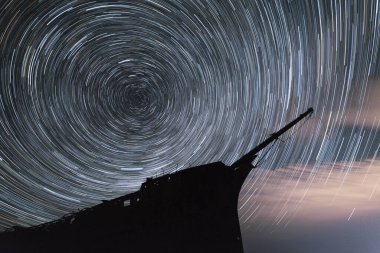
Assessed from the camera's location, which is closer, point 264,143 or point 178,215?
point 178,215

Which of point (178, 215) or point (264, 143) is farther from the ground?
point (264, 143)

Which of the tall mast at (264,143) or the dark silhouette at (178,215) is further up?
the tall mast at (264,143)

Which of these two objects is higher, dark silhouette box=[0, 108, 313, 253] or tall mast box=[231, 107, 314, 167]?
tall mast box=[231, 107, 314, 167]

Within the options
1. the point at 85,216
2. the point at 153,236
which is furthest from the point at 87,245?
the point at 153,236

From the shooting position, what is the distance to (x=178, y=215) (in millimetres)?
22031

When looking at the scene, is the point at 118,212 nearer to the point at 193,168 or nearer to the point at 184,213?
the point at 184,213

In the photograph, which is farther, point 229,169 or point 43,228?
point 43,228

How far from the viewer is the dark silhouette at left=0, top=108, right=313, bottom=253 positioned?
2158 centimetres

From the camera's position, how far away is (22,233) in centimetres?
2780

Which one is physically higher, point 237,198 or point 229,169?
point 229,169

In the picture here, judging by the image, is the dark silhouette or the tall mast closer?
the dark silhouette

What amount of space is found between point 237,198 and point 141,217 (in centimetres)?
653

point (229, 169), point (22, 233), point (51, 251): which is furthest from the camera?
point (22, 233)

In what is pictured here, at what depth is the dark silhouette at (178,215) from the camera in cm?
2158
